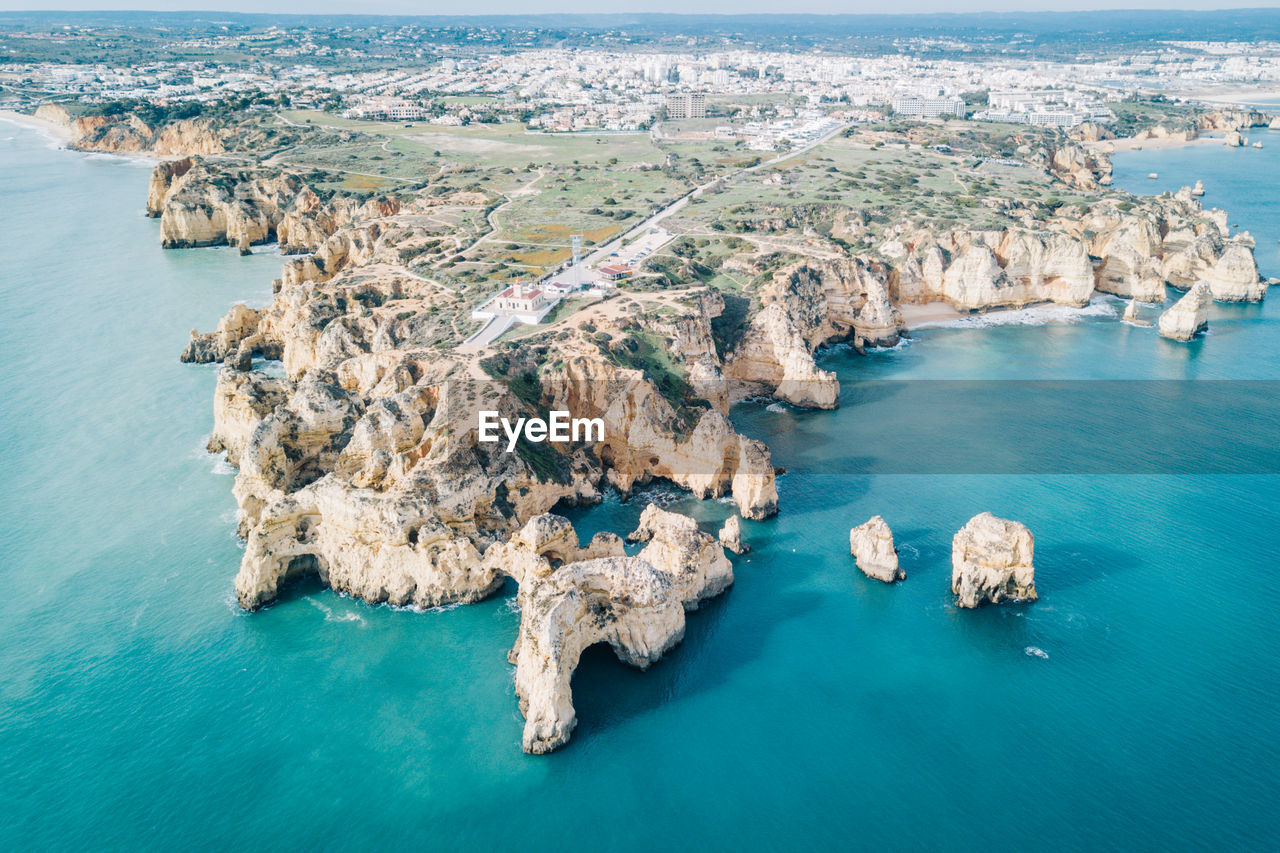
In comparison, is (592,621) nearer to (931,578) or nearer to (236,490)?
(931,578)

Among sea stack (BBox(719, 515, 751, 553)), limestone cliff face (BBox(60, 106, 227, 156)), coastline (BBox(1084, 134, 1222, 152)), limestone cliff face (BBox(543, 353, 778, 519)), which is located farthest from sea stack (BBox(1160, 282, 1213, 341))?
limestone cliff face (BBox(60, 106, 227, 156))

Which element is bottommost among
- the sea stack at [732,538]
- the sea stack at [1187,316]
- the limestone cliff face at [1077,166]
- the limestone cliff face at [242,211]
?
the sea stack at [732,538]

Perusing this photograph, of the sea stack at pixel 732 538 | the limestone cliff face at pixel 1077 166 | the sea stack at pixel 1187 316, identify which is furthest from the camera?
the limestone cliff face at pixel 1077 166

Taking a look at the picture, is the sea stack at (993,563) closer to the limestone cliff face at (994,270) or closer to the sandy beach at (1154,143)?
the limestone cliff face at (994,270)

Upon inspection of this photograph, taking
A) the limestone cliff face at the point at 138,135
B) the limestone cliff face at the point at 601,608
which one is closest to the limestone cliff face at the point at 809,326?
the limestone cliff face at the point at 601,608

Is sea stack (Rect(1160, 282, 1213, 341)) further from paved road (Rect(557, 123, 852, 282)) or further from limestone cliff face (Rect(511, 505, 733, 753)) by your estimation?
limestone cliff face (Rect(511, 505, 733, 753))

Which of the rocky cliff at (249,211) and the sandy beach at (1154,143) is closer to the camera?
the rocky cliff at (249,211)

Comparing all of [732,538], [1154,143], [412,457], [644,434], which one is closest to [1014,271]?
[644,434]
